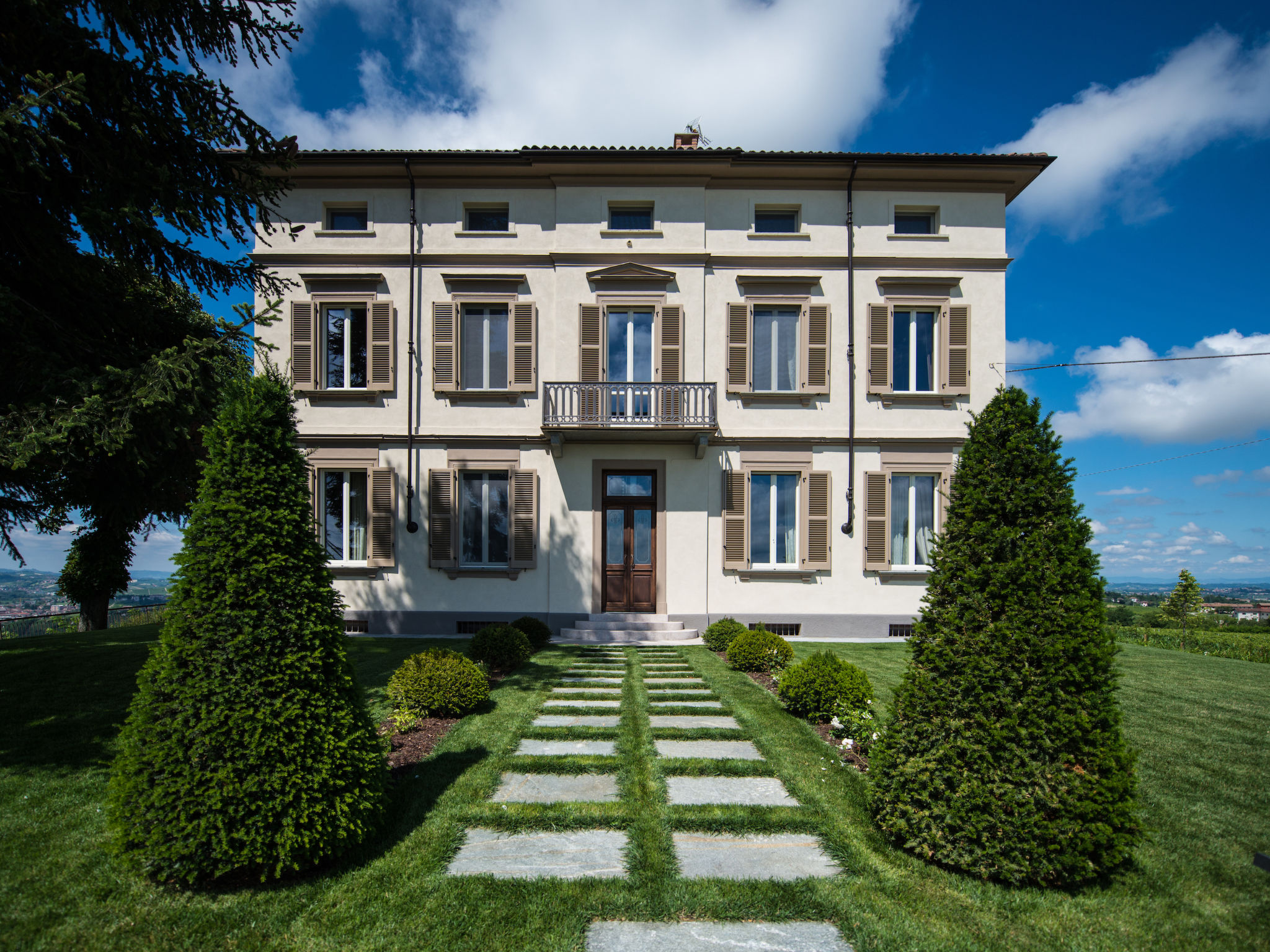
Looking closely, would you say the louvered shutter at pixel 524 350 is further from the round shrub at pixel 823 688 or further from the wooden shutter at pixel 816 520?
the round shrub at pixel 823 688

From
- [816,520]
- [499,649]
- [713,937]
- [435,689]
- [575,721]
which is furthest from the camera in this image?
[816,520]

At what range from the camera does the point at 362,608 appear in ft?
39.3

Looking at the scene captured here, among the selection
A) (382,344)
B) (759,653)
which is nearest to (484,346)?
(382,344)

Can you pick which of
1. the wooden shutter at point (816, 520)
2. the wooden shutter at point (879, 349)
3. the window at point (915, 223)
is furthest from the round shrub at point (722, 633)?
the window at point (915, 223)

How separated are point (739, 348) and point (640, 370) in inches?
84.1

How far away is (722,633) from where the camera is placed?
10203 millimetres

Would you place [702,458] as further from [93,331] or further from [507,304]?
[93,331]

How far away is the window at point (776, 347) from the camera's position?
12.4 meters

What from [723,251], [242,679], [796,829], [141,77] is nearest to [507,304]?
[723,251]

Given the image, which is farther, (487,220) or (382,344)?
(487,220)

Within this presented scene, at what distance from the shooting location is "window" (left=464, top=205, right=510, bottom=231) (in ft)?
41.4

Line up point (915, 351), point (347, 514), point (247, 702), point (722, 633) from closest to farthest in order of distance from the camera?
point (247, 702) → point (722, 633) → point (347, 514) → point (915, 351)

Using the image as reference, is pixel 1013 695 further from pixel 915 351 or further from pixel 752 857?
pixel 915 351

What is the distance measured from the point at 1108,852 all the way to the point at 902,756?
1.08 metres
